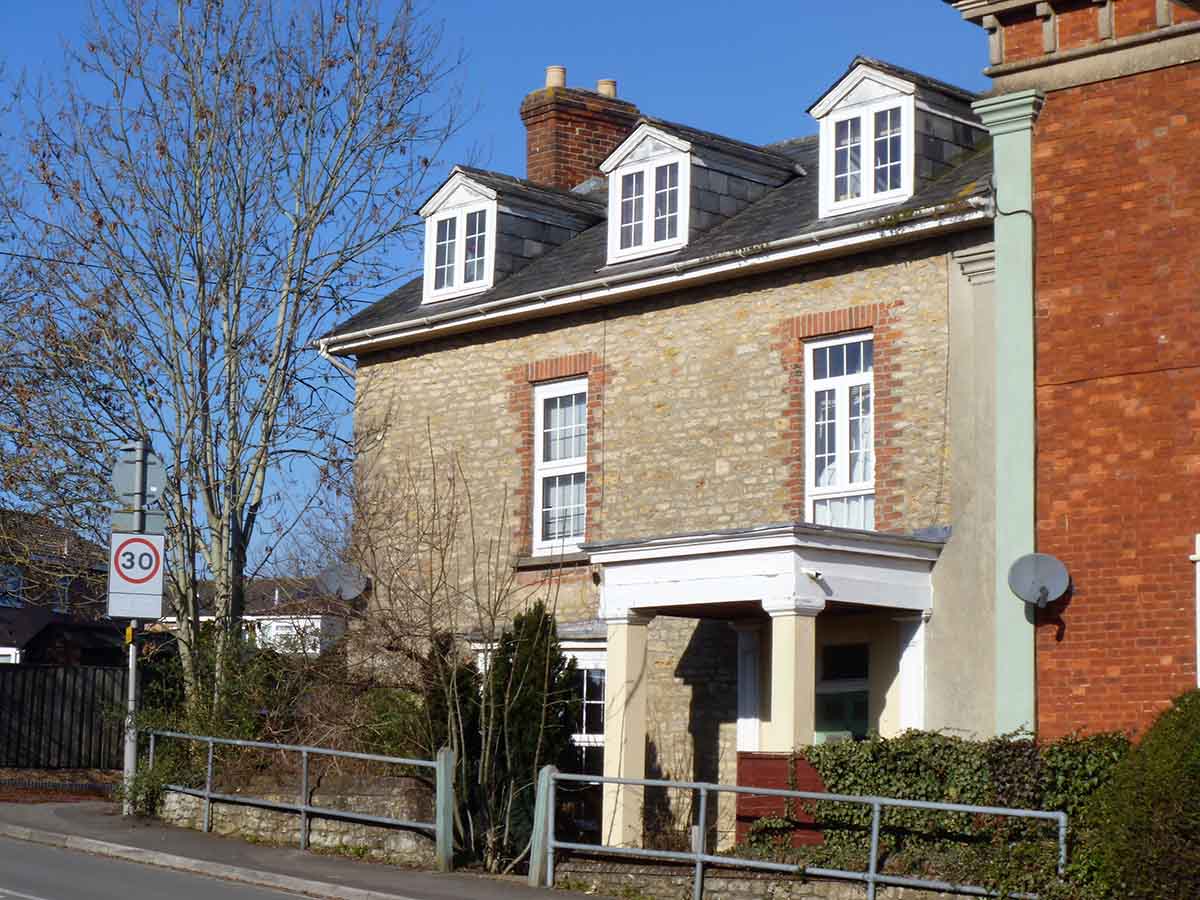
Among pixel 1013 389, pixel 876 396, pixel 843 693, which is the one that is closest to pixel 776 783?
pixel 843 693

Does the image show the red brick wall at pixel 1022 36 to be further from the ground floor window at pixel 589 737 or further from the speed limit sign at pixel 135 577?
the speed limit sign at pixel 135 577

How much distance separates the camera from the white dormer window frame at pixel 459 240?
23047 millimetres

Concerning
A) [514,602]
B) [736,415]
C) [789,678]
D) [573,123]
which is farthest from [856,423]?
[573,123]

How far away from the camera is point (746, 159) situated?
21469mm

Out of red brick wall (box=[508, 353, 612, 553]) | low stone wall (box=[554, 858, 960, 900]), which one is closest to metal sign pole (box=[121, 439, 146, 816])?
red brick wall (box=[508, 353, 612, 553])

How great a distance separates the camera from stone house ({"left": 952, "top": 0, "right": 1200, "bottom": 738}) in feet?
48.3

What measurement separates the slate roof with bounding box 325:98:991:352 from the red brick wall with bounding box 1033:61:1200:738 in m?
1.52

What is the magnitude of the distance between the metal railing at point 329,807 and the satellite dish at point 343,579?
284 cm

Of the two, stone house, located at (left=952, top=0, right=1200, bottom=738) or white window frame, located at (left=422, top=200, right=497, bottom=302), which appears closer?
stone house, located at (left=952, top=0, right=1200, bottom=738)

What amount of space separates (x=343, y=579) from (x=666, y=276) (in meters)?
5.66

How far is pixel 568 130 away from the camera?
26.5m

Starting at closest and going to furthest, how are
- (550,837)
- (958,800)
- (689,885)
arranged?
(958,800) < (689,885) < (550,837)

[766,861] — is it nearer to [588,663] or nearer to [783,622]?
[783,622]

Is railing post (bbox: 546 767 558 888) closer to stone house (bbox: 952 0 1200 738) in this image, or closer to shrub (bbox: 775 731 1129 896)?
shrub (bbox: 775 731 1129 896)
